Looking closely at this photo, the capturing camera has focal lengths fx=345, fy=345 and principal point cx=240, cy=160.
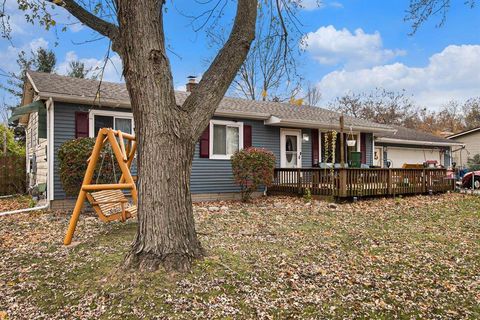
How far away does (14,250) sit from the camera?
473 centimetres

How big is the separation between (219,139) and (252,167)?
171 cm

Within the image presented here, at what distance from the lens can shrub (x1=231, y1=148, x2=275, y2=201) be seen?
384 inches

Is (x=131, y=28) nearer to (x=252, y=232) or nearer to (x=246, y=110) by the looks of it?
(x=252, y=232)

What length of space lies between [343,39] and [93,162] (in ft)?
30.0

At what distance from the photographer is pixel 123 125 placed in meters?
9.41

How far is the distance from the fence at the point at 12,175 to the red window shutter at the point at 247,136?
8.98m

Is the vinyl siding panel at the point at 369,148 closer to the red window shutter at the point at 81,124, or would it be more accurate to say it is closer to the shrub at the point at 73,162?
the shrub at the point at 73,162

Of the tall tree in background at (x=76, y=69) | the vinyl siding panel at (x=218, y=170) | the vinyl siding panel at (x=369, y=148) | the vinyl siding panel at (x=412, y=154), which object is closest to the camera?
the vinyl siding panel at (x=218, y=170)

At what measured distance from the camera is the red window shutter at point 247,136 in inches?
438

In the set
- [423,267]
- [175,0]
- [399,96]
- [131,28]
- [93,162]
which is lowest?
[423,267]

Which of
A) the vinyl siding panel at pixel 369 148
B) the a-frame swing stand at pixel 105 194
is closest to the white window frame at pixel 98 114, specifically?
the a-frame swing stand at pixel 105 194

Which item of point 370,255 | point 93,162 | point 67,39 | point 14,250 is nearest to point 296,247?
point 370,255

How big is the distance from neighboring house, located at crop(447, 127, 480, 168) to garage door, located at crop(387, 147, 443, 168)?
420 cm

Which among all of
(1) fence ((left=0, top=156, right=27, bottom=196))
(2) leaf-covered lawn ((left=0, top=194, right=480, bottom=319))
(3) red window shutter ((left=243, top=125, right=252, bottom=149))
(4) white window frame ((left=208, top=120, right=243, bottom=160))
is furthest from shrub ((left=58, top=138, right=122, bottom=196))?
(1) fence ((left=0, top=156, right=27, bottom=196))
